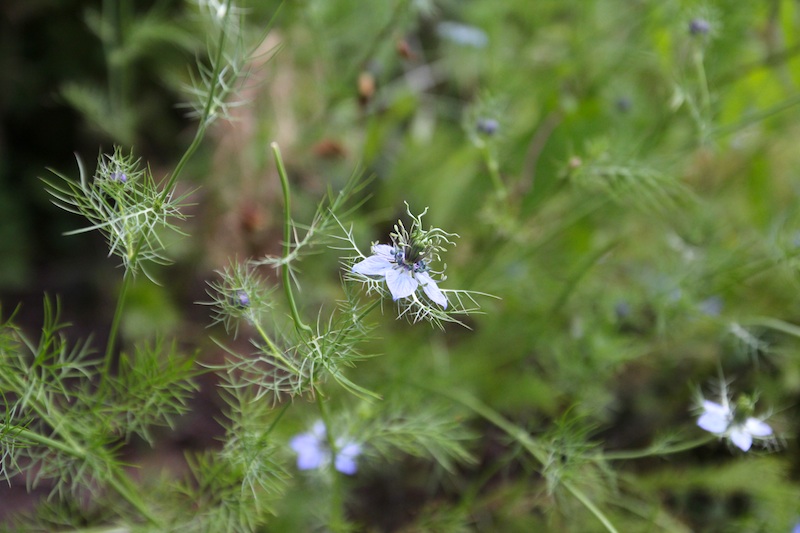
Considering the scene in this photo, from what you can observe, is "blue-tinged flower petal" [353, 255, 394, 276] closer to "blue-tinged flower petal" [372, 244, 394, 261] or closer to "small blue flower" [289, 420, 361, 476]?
"blue-tinged flower petal" [372, 244, 394, 261]

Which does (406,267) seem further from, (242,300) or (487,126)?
(487,126)

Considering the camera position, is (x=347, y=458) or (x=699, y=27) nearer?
(x=347, y=458)

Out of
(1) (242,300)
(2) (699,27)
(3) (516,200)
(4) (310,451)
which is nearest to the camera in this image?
(1) (242,300)

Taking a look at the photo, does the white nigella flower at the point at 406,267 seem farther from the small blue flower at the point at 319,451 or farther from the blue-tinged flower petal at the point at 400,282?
the small blue flower at the point at 319,451

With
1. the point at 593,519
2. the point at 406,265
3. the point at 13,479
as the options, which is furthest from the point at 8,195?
the point at 593,519

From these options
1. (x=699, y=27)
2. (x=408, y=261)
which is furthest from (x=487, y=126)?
(x=408, y=261)

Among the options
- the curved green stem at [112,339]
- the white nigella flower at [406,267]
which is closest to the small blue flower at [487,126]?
the white nigella flower at [406,267]
